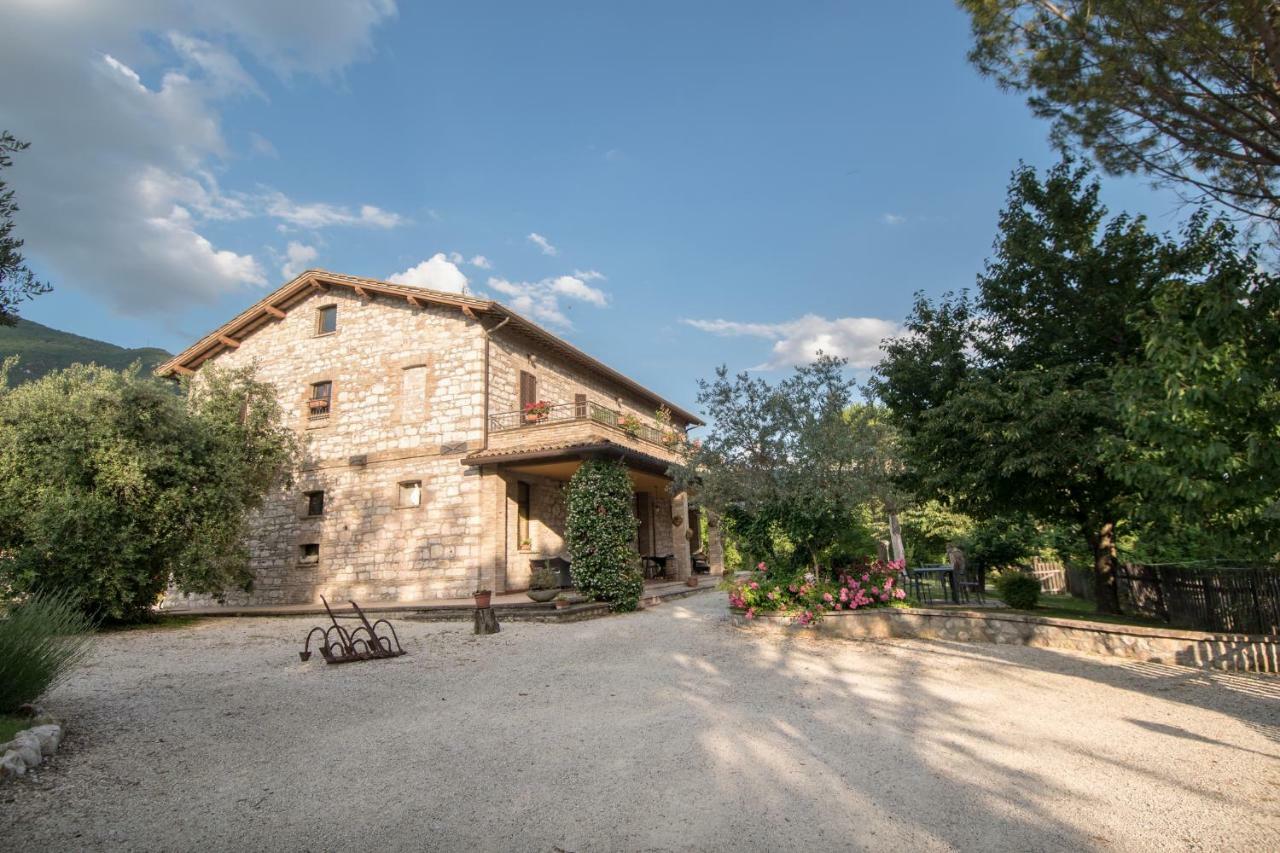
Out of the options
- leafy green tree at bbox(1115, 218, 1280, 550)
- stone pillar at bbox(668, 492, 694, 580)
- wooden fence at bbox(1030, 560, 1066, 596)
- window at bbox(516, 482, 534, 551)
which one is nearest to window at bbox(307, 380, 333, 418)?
window at bbox(516, 482, 534, 551)

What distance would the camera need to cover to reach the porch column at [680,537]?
1886 cm

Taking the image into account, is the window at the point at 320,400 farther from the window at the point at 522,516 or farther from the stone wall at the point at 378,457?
the window at the point at 522,516

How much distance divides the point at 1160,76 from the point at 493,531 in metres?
13.3

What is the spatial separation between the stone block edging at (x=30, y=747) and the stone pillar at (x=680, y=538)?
15.0m

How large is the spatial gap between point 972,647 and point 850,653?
1.76 metres

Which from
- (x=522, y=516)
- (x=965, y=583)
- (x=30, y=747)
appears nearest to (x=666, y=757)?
(x=30, y=747)

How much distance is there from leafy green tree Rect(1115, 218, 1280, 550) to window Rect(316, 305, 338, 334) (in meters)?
18.0

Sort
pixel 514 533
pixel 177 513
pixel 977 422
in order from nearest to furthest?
pixel 977 422, pixel 177 513, pixel 514 533

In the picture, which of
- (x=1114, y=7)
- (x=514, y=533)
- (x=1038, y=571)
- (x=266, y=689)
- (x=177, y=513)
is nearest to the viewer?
(x=1114, y=7)

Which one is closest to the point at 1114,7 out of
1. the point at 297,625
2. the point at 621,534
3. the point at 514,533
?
the point at 621,534

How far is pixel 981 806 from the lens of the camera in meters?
3.69

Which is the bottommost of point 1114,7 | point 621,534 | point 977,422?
point 621,534

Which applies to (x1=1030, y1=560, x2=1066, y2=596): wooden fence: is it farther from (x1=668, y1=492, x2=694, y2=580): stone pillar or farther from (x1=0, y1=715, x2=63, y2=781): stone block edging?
(x1=0, y1=715, x2=63, y2=781): stone block edging

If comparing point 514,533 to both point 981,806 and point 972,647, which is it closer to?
point 972,647
